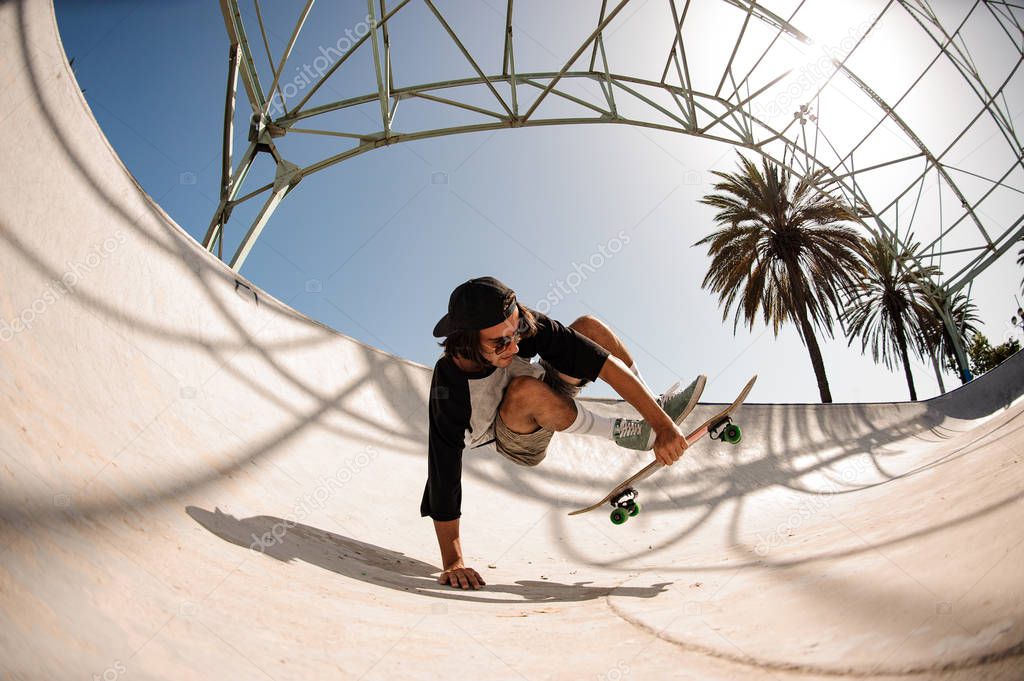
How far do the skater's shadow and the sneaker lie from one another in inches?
31.8

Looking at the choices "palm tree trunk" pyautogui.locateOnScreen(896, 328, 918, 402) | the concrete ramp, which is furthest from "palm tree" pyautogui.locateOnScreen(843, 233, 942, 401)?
the concrete ramp

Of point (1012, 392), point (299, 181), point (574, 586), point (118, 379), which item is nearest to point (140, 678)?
point (574, 586)

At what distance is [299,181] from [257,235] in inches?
60.9

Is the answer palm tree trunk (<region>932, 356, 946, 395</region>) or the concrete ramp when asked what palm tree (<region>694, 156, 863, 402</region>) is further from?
the concrete ramp

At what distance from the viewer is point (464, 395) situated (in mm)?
2928

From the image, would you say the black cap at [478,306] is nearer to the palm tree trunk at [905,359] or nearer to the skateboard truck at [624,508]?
the skateboard truck at [624,508]

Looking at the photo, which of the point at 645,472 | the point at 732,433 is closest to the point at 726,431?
the point at 732,433

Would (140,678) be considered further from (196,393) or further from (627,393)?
(196,393)

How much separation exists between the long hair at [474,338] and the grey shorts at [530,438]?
1.33ft

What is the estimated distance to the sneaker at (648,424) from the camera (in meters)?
3.09

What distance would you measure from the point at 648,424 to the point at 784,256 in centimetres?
2017

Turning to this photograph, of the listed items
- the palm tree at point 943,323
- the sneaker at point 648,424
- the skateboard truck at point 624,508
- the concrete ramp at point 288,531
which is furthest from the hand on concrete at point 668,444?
the palm tree at point 943,323

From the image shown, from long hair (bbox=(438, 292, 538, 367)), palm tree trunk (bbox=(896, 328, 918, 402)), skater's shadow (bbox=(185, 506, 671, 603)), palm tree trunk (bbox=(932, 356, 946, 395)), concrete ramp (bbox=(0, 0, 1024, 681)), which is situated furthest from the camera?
palm tree trunk (bbox=(896, 328, 918, 402))

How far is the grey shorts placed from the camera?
311cm
